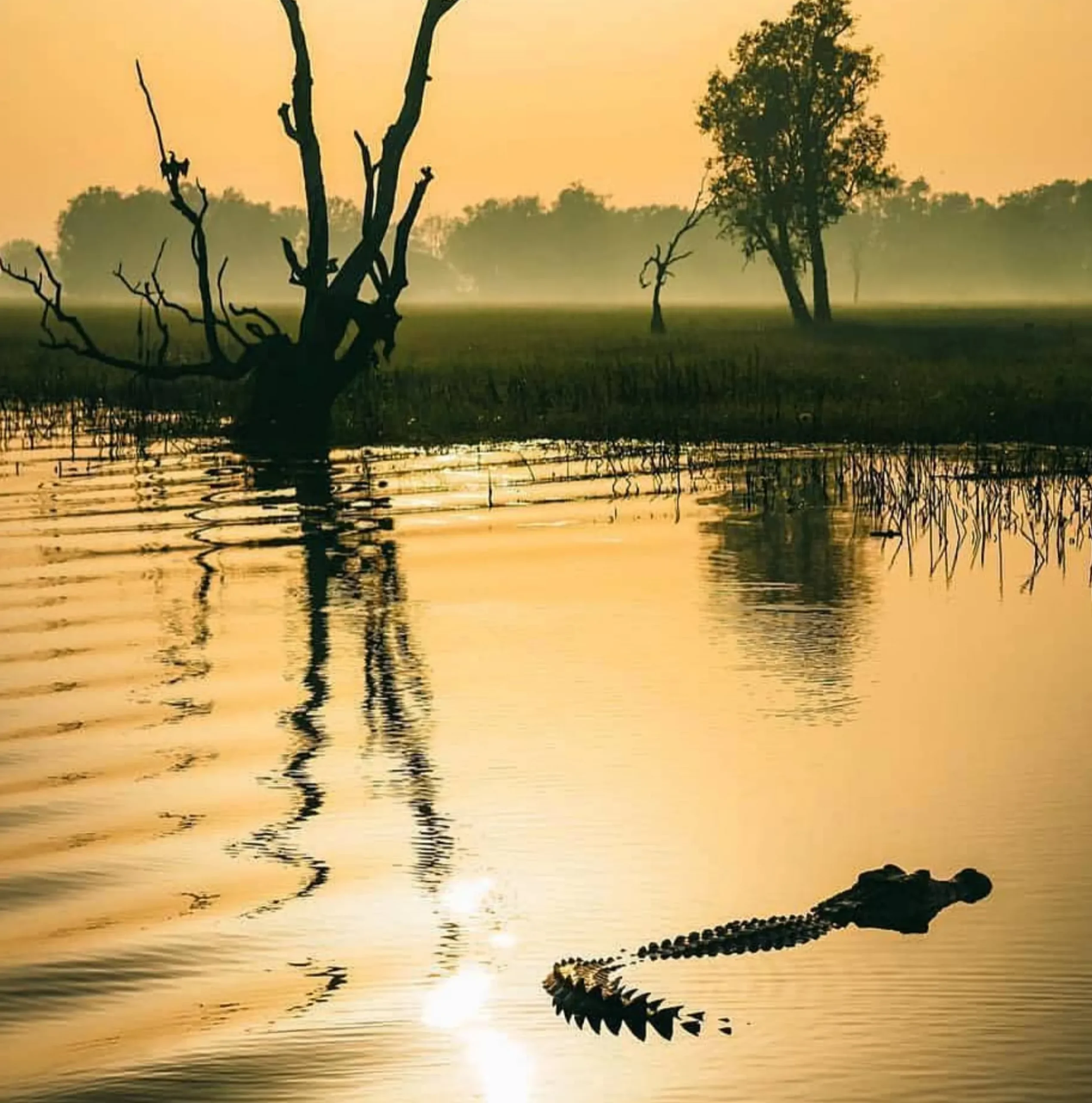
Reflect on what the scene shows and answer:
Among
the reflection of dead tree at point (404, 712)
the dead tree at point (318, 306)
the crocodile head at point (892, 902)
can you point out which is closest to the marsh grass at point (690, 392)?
the dead tree at point (318, 306)

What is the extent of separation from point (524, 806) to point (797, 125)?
252 feet

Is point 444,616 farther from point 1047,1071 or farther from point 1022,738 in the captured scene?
point 1047,1071

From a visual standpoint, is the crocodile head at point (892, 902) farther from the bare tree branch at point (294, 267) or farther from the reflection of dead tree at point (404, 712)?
the bare tree branch at point (294, 267)

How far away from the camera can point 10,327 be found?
101 meters

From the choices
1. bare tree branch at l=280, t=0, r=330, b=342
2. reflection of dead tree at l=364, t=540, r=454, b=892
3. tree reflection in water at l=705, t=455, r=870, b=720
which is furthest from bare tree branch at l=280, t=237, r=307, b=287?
reflection of dead tree at l=364, t=540, r=454, b=892

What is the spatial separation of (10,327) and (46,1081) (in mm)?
97706

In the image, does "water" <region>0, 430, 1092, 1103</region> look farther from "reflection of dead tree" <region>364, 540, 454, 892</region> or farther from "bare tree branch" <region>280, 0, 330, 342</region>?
"bare tree branch" <region>280, 0, 330, 342</region>

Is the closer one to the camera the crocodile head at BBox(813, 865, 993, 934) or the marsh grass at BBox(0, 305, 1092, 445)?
the crocodile head at BBox(813, 865, 993, 934)

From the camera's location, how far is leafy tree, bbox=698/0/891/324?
3292 inches

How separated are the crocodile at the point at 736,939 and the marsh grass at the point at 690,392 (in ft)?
68.4

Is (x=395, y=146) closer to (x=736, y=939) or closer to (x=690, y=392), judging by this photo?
(x=690, y=392)

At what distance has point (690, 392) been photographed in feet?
119

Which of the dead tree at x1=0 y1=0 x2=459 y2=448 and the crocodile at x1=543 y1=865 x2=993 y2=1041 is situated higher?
the dead tree at x1=0 y1=0 x2=459 y2=448

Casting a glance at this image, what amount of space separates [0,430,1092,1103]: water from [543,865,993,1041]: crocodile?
83 millimetres
